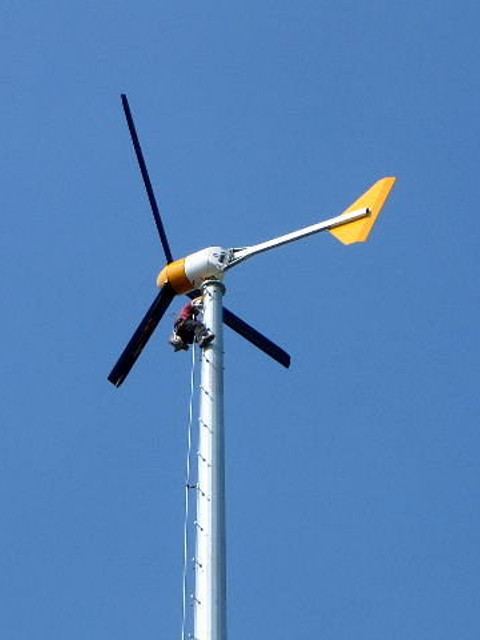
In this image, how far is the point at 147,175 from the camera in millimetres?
29641

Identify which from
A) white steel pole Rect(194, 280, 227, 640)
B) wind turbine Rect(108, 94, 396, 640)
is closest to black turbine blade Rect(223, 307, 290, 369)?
wind turbine Rect(108, 94, 396, 640)

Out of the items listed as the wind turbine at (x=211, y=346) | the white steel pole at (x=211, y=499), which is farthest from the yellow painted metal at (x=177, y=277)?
the white steel pole at (x=211, y=499)

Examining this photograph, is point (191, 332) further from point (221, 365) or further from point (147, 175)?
point (147, 175)

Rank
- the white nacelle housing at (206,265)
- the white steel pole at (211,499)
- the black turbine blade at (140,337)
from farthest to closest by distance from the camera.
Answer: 1. the black turbine blade at (140,337)
2. the white nacelle housing at (206,265)
3. the white steel pole at (211,499)

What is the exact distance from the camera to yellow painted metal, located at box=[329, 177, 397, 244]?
25.2 meters

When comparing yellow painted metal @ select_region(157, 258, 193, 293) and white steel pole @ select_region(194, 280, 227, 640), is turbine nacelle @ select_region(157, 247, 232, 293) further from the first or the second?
white steel pole @ select_region(194, 280, 227, 640)

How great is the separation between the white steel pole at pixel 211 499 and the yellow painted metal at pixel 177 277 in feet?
7.05

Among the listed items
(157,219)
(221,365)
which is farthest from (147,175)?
(221,365)

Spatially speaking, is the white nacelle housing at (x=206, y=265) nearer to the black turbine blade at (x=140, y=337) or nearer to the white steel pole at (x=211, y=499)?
the black turbine blade at (x=140, y=337)

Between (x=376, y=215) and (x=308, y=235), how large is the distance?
146 cm

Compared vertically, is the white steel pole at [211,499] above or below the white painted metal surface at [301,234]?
below

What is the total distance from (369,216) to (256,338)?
4.68m

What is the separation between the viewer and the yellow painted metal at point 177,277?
25.6 meters

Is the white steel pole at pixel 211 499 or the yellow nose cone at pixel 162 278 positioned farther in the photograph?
the yellow nose cone at pixel 162 278
